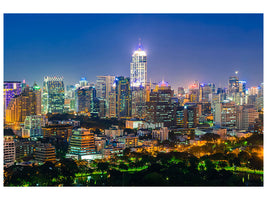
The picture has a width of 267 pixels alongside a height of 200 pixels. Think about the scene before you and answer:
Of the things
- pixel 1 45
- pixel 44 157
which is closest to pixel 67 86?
pixel 44 157

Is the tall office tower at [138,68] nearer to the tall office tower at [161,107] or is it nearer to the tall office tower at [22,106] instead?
the tall office tower at [161,107]

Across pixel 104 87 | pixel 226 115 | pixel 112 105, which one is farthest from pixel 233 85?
pixel 104 87

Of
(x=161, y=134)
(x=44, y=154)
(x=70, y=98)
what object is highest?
(x=70, y=98)

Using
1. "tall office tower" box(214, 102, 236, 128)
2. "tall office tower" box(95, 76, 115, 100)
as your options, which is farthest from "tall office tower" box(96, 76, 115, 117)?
"tall office tower" box(214, 102, 236, 128)

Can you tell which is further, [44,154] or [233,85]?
[233,85]

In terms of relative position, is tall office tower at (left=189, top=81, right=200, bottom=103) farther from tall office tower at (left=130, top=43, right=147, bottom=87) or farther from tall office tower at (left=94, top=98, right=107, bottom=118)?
tall office tower at (left=94, top=98, right=107, bottom=118)

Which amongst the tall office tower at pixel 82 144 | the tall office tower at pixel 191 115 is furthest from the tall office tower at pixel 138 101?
the tall office tower at pixel 82 144

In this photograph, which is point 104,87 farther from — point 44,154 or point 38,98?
point 44,154
